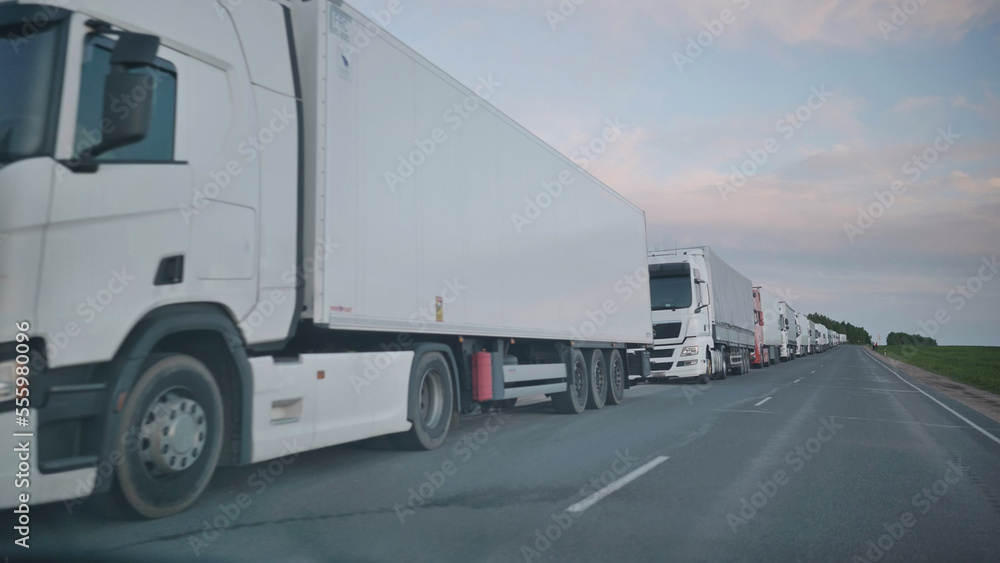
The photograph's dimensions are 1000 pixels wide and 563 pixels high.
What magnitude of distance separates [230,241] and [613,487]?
12.0 feet

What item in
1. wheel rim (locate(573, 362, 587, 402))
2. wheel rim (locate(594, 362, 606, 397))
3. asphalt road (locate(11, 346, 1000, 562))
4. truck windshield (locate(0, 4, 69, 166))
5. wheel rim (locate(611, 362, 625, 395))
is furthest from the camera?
wheel rim (locate(611, 362, 625, 395))

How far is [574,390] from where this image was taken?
40.1 feet

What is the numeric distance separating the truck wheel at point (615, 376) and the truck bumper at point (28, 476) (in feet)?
35.6

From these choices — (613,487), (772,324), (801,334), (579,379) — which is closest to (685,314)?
(579,379)

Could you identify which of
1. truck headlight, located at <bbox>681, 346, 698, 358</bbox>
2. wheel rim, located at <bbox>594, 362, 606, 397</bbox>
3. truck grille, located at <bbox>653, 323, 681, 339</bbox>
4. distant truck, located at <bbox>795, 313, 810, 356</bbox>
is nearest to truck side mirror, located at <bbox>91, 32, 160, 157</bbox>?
wheel rim, located at <bbox>594, 362, 606, 397</bbox>

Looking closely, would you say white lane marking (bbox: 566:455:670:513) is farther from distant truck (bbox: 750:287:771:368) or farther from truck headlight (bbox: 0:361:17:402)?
distant truck (bbox: 750:287:771:368)

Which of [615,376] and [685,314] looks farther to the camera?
[685,314]

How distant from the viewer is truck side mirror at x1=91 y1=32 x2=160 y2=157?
4.25m

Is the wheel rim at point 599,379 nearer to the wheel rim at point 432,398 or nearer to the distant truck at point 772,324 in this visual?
the wheel rim at point 432,398

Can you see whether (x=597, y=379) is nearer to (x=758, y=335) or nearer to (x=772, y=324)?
(x=758, y=335)

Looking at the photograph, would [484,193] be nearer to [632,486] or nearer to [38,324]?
[632,486]

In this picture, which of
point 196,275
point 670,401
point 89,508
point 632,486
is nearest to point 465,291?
point 632,486

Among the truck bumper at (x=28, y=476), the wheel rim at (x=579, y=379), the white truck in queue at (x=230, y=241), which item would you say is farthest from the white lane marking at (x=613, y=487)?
the wheel rim at (x=579, y=379)

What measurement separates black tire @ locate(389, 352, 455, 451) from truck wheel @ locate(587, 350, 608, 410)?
500 centimetres
